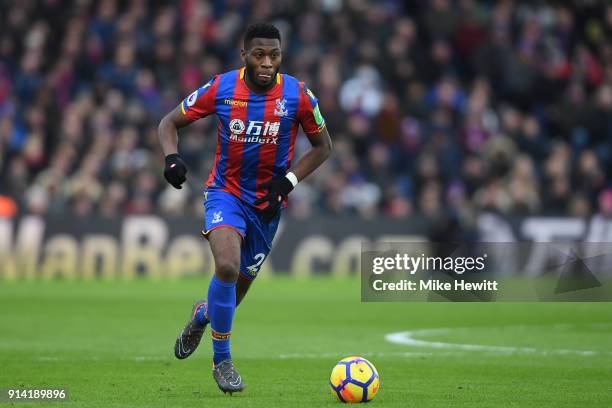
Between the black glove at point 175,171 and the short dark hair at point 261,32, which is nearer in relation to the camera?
the black glove at point 175,171

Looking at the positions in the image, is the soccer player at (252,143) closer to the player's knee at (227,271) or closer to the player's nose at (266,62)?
the player's nose at (266,62)

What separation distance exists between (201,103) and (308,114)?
0.79 m

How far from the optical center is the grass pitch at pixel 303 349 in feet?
26.0

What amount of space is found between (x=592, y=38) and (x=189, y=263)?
1084cm

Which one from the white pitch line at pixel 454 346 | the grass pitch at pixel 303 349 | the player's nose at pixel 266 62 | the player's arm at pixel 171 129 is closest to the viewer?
the grass pitch at pixel 303 349

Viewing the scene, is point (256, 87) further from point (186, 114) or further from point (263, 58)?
point (186, 114)

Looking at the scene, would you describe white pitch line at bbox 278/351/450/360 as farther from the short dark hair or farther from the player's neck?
the short dark hair

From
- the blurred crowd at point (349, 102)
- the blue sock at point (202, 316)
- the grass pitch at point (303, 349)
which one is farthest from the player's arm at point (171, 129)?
the blurred crowd at point (349, 102)

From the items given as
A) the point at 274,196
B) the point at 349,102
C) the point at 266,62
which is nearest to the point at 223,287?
the point at 274,196

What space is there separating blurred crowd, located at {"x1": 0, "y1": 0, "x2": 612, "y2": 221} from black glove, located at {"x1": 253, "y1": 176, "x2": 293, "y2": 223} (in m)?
12.7

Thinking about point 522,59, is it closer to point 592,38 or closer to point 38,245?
point 592,38

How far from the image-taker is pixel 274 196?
842 centimetres

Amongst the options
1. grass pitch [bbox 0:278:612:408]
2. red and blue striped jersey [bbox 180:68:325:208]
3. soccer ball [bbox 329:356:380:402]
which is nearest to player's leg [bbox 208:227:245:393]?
grass pitch [bbox 0:278:612:408]

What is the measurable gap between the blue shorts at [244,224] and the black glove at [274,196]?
0.09 meters
